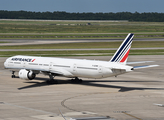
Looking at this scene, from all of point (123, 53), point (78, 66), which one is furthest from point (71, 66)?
point (123, 53)

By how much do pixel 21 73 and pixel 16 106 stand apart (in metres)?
15.8

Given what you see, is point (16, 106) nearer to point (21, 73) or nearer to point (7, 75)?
point (21, 73)

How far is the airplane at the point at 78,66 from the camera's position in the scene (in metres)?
46.5

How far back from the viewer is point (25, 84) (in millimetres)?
52031

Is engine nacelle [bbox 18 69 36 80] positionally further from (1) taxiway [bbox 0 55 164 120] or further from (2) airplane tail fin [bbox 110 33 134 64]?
(2) airplane tail fin [bbox 110 33 134 64]

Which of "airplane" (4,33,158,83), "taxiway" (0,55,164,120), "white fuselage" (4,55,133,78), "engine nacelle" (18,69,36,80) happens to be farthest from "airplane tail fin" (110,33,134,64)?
"engine nacelle" (18,69,36,80)

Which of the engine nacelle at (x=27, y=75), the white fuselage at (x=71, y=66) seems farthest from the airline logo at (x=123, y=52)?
the engine nacelle at (x=27, y=75)

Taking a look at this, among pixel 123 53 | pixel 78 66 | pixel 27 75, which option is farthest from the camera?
pixel 27 75

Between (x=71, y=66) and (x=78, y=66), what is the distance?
1.32 meters

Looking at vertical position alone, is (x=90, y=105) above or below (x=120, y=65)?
below

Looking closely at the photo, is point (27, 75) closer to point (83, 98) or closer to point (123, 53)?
point (83, 98)

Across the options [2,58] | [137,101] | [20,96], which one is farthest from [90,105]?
[2,58]

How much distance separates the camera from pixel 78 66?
4969 centimetres

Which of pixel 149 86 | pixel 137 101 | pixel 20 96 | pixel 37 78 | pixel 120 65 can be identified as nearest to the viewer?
pixel 137 101
